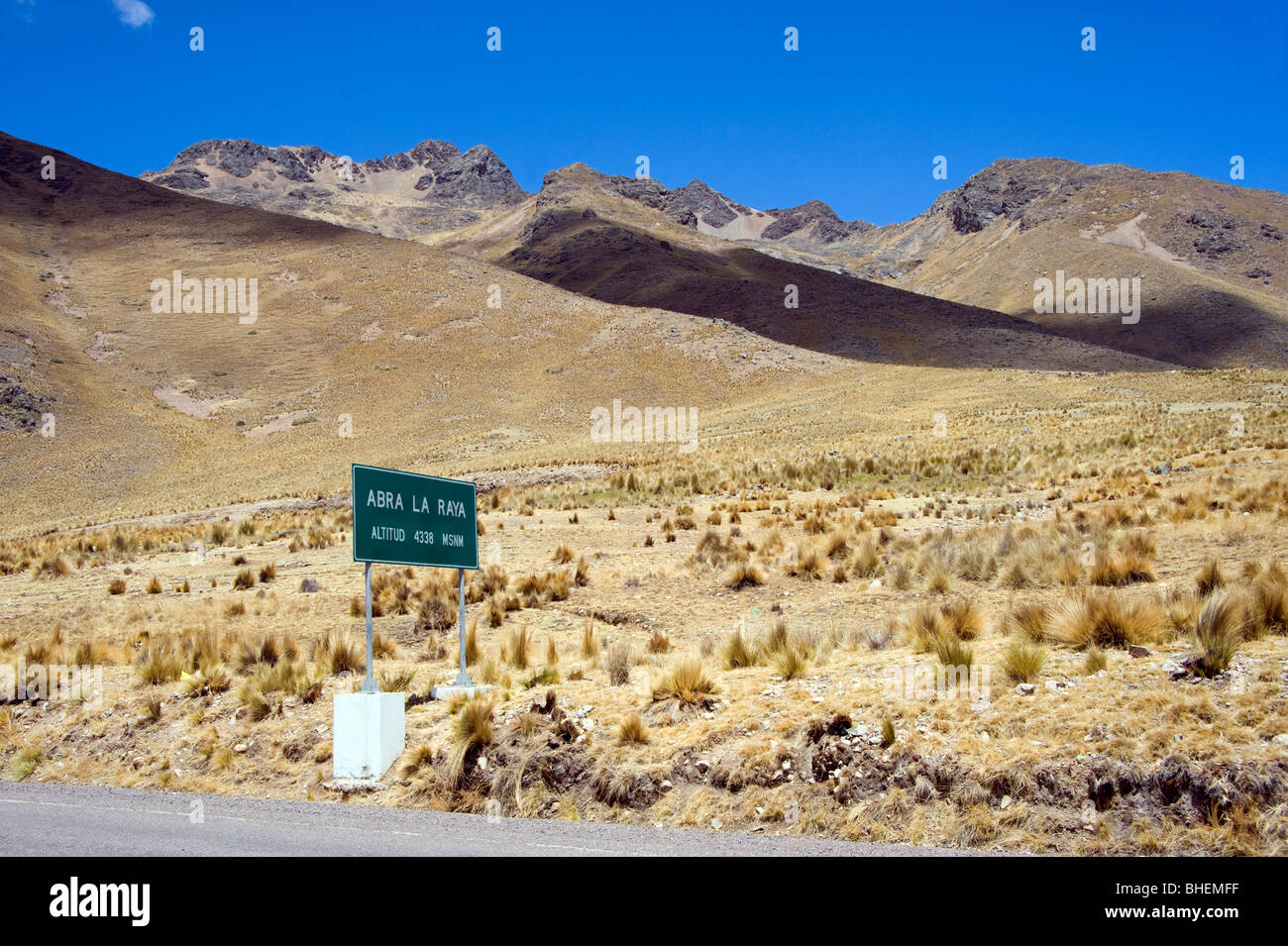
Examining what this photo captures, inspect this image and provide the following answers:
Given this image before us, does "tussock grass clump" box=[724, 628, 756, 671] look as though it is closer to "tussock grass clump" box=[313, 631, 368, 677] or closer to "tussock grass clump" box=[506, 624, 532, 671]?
"tussock grass clump" box=[506, 624, 532, 671]

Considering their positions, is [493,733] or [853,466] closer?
[493,733]

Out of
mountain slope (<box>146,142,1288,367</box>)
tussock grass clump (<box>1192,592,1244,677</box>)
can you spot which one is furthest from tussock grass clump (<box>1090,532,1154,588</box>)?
mountain slope (<box>146,142,1288,367</box>)

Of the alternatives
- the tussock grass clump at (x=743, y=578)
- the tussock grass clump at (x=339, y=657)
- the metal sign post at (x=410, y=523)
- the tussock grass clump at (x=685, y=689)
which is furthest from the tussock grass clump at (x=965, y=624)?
the tussock grass clump at (x=339, y=657)

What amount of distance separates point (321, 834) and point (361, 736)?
1778mm

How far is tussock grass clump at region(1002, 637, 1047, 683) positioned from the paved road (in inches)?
90.0

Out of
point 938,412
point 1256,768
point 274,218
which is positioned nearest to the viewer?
point 1256,768

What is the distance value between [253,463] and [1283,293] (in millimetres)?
145197

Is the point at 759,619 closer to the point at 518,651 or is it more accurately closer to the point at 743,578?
the point at 743,578

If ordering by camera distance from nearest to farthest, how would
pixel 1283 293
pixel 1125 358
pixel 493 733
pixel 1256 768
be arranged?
pixel 1256 768, pixel 493 733, pixel 1125 358, pixel 1283 293

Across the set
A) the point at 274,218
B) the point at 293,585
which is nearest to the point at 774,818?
the point at 293,585

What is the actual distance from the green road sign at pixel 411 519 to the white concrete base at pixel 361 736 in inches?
58.3

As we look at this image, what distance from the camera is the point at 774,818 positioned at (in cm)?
727

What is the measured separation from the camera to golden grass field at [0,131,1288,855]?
277 inches
